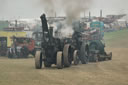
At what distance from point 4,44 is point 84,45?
14.3 m

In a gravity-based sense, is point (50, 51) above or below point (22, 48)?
above

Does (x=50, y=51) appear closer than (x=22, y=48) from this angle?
Yes

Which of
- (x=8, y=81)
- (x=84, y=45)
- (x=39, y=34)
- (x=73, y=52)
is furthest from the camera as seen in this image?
(x=39, y=34)

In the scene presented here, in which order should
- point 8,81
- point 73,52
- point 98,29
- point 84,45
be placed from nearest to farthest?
point 8,81, point 73,52, point 84,45, point 98,29

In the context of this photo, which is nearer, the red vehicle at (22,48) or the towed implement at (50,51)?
the towed implement at (50,51)

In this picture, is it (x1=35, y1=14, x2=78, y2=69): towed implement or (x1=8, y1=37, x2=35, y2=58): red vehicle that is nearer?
(x1=35, y1=14, x2=78, y2=69): towed implement

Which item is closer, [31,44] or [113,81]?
[113,81]

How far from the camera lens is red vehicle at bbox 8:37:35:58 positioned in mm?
33406

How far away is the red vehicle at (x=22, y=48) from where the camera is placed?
33.4 m

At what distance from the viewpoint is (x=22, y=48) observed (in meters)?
33.9

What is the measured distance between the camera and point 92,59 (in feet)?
89.1

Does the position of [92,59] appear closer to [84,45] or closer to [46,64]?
[84,45]

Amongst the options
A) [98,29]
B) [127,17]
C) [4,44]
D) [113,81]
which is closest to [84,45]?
[113,81]

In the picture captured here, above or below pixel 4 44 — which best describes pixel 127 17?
above
